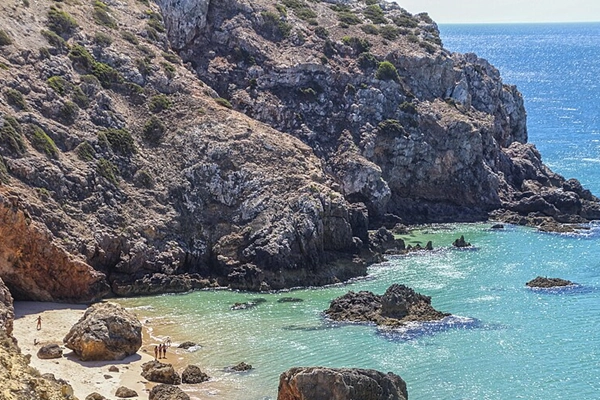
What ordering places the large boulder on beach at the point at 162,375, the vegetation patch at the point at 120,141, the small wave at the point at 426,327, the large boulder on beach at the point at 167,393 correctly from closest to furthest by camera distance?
the large boulder on beach at the point at 167,393, the large boulder on beach at the point at 162,375, the small wave at the point at 426,327, the vegetation patch at the point at 120,141

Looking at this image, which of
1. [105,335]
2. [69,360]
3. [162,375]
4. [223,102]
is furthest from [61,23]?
[162,375]

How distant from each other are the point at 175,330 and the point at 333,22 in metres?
51.3

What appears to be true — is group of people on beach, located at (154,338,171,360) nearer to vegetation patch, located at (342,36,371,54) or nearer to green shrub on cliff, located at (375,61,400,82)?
green shrub on cliff, located at (375,61,400,82)

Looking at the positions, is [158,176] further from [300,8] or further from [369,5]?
[369,5]

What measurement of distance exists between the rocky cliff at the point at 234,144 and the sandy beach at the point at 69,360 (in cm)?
272

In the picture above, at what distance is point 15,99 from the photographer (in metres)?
63.2

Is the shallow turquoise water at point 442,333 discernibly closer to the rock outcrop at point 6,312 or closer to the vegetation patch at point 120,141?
the rock outcrop at point 6,312

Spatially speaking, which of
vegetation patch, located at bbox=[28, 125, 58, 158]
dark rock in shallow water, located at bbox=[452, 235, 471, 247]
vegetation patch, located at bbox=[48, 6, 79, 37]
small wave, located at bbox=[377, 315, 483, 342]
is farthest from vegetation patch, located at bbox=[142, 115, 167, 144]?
small wave, located at bbox=[377, 315, 483, 342]

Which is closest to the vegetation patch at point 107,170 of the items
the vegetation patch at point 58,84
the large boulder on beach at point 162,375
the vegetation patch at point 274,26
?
the vegetation patch at point 58,84

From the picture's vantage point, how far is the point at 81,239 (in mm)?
58188

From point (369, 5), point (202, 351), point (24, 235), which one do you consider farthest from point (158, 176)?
point (369, 5)

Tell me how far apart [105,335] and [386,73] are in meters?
49.1

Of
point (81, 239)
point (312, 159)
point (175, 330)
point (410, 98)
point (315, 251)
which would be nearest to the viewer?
point (175, 330)

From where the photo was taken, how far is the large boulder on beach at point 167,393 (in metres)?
40.7
